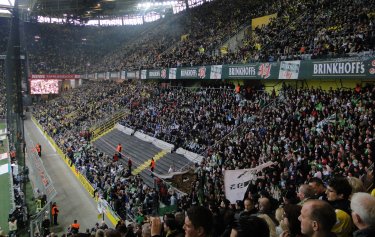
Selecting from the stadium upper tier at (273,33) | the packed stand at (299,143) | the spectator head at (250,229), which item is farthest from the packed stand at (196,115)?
the spectator head at (250,229)

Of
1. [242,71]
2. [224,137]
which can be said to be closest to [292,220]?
[224,137]

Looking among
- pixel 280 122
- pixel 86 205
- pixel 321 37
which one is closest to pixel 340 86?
pixel 321 37

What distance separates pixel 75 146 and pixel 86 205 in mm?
10640

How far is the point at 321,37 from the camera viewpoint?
62.8ft

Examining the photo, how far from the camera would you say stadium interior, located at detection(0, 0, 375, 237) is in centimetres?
1036

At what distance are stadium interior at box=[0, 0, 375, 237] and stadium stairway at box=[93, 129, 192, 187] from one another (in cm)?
12

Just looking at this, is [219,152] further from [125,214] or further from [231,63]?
[231,63]

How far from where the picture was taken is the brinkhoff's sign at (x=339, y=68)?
598 inches

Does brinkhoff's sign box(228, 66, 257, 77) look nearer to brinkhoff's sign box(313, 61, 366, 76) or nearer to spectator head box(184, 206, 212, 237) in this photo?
brinkhoff's sign box(313, 61, 366, 76)

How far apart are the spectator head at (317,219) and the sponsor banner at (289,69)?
54.8 feet

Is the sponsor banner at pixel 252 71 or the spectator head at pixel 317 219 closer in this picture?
the spectator head at pixel 317 219

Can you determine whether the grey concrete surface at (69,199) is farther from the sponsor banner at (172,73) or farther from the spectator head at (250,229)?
the spectator head at (250,229)

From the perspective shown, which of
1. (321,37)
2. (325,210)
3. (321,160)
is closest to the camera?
(325,210)

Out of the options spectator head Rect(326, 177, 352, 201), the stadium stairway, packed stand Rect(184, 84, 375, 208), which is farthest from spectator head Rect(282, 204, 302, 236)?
the stadium stairway
